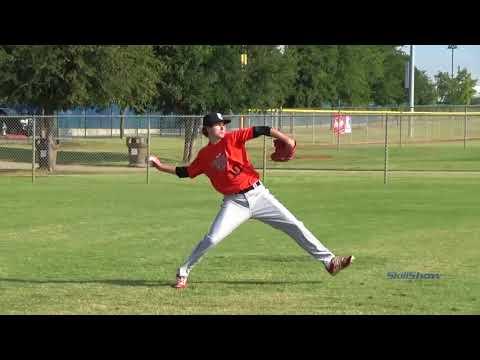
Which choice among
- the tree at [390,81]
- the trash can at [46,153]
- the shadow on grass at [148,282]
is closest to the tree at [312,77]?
the tree at [390,81]

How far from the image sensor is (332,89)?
6178cm

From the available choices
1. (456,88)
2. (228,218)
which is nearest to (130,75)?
(228,218)

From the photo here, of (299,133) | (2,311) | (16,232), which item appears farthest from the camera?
(299,133)

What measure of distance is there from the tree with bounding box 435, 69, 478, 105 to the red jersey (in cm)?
8004

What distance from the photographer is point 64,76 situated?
3012 cm

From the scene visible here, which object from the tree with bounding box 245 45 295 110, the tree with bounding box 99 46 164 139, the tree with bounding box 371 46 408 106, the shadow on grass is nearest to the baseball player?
the shadow on grass

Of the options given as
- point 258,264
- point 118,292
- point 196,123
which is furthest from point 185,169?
point 196,123

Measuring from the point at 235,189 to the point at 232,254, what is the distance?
3.15 metres

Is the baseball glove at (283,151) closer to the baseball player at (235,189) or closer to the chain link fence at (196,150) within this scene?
the baseball player at (235,189)

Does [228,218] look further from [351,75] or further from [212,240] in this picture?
[351,75]

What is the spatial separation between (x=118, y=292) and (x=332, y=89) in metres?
54.0

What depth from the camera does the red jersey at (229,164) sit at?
28.9 feet

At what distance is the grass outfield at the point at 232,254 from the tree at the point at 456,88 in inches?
2606

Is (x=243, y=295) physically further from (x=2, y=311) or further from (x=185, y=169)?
(x=2, y=311)
